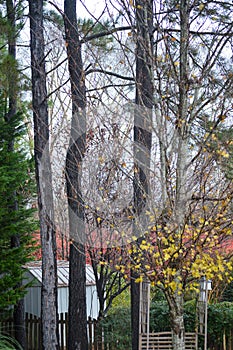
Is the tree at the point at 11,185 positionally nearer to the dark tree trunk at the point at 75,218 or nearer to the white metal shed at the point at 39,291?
the dark tree trunk at the point at 75,218

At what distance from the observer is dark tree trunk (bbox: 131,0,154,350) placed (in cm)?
486

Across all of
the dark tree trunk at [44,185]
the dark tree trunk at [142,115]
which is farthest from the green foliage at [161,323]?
the dark tree trunk at [142,115]

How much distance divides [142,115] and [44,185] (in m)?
3.52

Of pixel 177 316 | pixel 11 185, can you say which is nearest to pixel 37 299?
pixel 11 185

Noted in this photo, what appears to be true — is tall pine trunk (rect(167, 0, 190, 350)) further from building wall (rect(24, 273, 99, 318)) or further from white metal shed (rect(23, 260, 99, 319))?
building wall (rect(24, 273, 99, 318))

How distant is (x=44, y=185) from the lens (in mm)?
8352

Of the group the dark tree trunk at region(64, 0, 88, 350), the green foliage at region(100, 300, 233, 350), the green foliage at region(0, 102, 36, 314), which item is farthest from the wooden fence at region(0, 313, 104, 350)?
the dark tree trunk at region(64, 0, 88, 350)

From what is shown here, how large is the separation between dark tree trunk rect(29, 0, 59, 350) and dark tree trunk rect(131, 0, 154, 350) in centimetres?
142

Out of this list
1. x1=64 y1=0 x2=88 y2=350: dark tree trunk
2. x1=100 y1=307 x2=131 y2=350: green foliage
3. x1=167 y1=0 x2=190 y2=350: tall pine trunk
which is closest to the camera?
x1=167 y1=0 x2=190 y2=350: tall pine trunk

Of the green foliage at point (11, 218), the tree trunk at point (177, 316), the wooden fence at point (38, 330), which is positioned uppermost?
the green foliage at point (11, 218)

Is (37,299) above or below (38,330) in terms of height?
above

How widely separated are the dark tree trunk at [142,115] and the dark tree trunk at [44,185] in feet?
4.66

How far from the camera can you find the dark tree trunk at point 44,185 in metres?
8.09

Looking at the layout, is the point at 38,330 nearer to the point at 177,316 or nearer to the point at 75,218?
the point at 75,218
